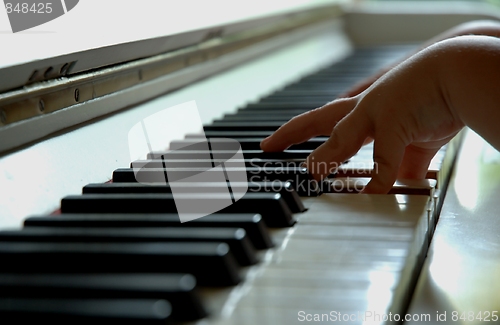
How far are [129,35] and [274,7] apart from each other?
132cm

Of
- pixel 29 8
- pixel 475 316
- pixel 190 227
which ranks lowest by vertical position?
pixel 475 316

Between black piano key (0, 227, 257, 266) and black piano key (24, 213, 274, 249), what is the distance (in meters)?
0.02

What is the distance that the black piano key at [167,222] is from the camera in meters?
0.79

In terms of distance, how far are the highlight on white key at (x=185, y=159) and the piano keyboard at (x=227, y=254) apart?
2 cm

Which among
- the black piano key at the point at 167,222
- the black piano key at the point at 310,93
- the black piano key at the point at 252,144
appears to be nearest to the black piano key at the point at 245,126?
the black piano key at the point at 252,144

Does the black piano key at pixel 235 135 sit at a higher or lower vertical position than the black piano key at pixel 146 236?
lower

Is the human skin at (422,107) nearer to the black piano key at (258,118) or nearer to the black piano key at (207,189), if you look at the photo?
the black piano key at (207,189)

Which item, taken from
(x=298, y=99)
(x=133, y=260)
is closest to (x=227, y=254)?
(x=133, y=260)

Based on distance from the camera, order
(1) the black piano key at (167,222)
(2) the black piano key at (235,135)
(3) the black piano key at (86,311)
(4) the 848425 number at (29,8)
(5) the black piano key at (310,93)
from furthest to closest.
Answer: (5) the black piano key at (310,93) < (2) the black piano key at (235,135) < (4) the 848425 number at (29,8) < (1) the black piano key at (167,222) < (3) the black piano key at (86,311)

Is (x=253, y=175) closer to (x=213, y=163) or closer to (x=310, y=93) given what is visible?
(x=213, y=163)

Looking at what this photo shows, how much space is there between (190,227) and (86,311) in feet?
0.76

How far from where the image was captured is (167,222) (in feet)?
2.61

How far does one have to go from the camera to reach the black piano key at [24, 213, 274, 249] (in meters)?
0.79

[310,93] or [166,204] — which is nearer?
[166,204]
